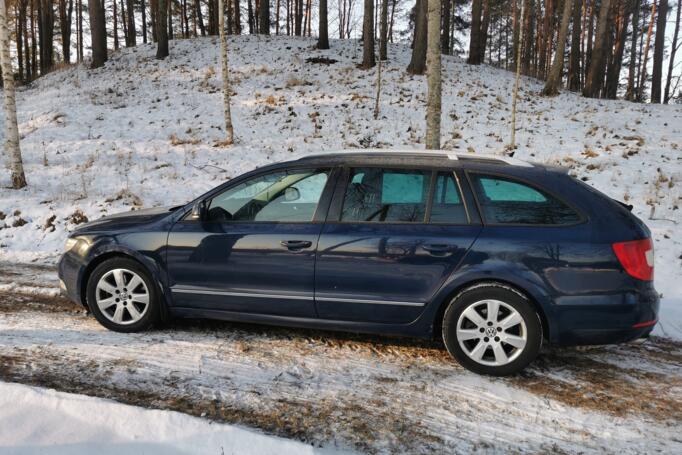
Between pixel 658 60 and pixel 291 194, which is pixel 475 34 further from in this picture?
pixel 291 194

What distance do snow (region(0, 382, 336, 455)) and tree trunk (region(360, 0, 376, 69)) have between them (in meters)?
18.9

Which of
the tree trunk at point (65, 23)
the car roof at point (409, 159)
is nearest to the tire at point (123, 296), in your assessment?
the car roof at point (409, 159)

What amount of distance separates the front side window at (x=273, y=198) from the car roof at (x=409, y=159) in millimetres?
150

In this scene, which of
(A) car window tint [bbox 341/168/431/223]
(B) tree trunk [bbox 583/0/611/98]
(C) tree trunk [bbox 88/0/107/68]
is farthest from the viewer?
(C) tree trunk [bbox 88/0/107/68]

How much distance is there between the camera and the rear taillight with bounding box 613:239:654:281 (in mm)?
3129

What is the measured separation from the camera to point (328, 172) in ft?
12.5

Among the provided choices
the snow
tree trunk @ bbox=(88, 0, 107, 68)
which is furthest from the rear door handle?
tree trunk @ bbox=(88, 0, 107, 68)

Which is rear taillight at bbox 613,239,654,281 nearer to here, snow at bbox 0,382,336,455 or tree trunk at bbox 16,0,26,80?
snow at bbox 0,382,336,455

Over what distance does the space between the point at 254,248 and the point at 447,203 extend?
5.17 feet

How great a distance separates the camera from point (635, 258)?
3148 mm

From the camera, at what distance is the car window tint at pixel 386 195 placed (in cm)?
354

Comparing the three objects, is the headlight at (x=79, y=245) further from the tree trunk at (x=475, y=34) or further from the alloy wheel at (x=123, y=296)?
the tree trunk at (x=475, y=34)

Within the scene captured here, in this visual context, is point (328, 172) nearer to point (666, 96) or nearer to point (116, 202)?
point (116, 202)

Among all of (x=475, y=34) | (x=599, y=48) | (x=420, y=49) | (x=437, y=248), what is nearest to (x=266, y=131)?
(x=420, y=49)
